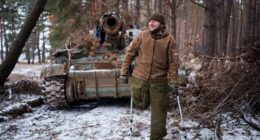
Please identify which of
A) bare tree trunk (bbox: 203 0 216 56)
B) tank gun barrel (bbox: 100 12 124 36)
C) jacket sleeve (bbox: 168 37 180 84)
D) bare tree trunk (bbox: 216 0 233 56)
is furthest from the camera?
bare tree trunk (bbox: 216 0 233 56)

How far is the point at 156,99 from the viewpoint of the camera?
21.9 ft

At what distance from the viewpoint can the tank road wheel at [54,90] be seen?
36.0ft

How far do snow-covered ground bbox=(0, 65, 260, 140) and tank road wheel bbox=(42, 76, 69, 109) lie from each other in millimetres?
315

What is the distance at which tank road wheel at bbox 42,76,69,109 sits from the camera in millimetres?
10977

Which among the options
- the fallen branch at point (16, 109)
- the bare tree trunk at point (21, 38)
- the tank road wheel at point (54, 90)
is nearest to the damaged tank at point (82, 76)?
the tank road wheel at point (54, 90)

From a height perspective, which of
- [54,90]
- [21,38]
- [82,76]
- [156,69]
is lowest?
[54,90]

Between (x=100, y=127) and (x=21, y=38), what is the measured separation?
5012 mm

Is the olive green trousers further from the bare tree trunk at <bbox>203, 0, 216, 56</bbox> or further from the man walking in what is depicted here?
the bare tree trunk at <bbox>203, 0, 216, 56</bbox>

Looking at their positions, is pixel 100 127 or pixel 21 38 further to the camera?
pixel 21 38

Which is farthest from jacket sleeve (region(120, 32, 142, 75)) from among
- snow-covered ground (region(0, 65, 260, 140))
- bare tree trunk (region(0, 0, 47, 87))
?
bare tree trunk (region(0, 0, 47, 87))

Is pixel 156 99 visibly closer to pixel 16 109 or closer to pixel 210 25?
pixel 16 109

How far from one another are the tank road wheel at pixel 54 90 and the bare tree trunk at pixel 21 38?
1833 mm

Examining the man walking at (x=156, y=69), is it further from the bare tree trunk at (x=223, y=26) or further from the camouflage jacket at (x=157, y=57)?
the bare tree trunk at (x=223, y=26)

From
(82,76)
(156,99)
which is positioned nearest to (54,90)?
(82,76)
